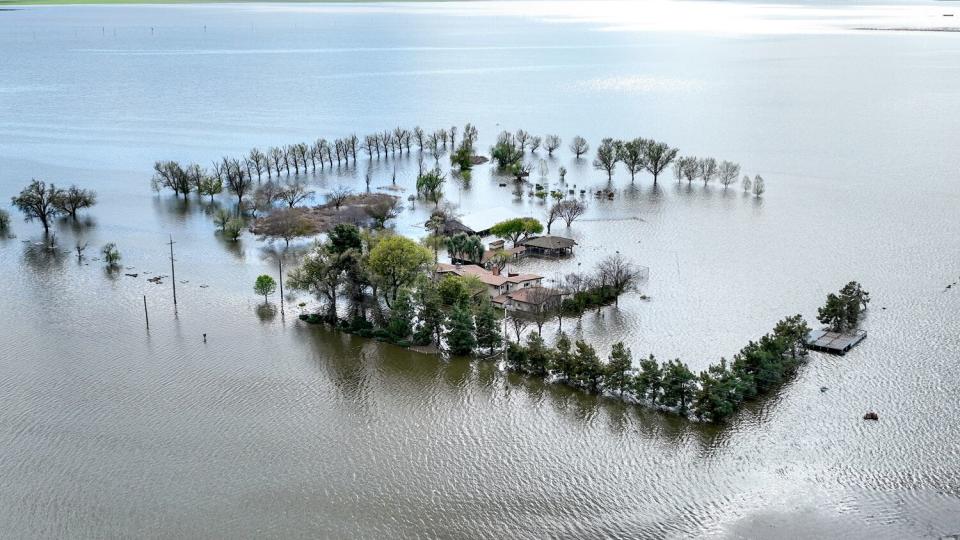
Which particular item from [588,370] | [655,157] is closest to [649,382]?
[588,370]

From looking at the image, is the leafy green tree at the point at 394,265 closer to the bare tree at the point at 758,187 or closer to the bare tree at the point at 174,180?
the bare tree at the point at 174,180

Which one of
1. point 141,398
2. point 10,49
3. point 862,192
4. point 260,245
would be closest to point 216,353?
point 141,398

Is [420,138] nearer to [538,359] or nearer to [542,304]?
[542,304]

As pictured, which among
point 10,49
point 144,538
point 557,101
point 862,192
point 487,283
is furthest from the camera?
point 10,49

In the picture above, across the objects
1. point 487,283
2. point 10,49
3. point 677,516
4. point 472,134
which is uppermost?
point 10,49

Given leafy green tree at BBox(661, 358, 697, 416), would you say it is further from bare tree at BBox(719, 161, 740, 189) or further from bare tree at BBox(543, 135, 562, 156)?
bare tree at BBox(543, 135, 562, 156)

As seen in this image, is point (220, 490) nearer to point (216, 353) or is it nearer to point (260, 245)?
point (216, 353)

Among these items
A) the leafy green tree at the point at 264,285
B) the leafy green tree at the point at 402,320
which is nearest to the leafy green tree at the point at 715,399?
the leafy green tree at the point at 402,320

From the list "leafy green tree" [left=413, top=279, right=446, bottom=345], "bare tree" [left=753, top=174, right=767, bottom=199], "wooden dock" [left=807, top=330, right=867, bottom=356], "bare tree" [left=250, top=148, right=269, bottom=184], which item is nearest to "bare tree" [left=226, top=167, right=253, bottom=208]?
"bare tree" [left=250, top=148, right=269, bottom=184]
